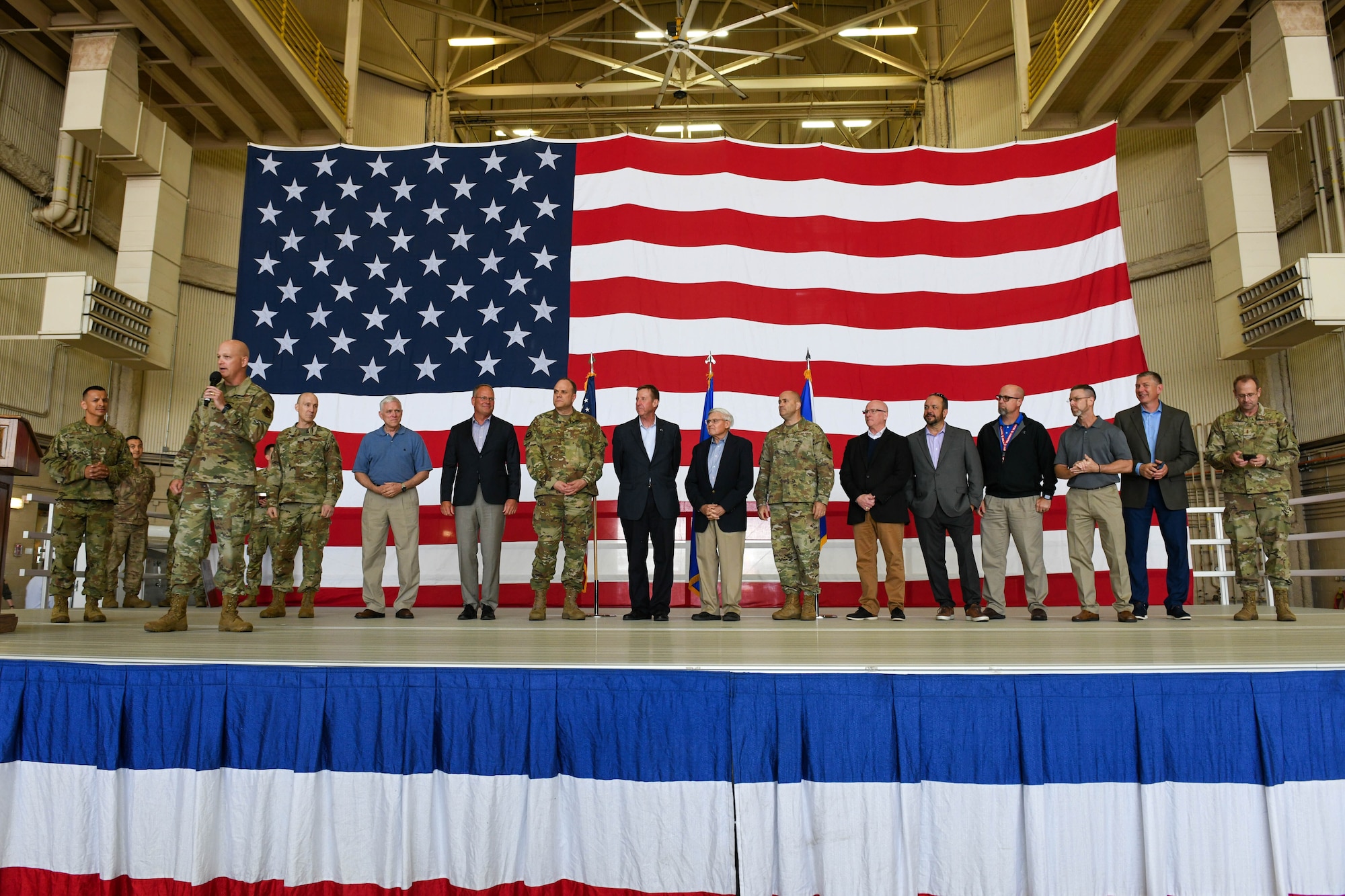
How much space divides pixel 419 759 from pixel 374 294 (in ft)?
18.5

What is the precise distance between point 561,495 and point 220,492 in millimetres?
1952

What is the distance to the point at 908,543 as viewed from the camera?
22.1 feet

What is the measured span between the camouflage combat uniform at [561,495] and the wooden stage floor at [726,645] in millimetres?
409

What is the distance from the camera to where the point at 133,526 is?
22.4 feet

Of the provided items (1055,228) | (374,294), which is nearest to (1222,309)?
(1055,228)

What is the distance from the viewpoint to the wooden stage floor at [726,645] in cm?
245

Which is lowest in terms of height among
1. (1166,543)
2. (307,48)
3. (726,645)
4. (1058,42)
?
(726,645)

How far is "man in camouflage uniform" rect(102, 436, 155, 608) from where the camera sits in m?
6.72

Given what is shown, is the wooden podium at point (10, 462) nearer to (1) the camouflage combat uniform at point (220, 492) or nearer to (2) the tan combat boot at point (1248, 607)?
(1) the camouflage combat uniform at point (220, 492)

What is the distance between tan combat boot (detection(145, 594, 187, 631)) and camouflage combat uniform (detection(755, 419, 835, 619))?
3188 millimetres

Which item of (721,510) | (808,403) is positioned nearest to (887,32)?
(808,403)

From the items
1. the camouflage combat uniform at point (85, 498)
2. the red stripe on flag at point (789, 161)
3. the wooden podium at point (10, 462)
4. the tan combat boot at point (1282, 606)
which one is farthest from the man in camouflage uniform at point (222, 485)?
the tan combat boot at point (1282, 606)

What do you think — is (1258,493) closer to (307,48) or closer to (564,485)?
(564,485)

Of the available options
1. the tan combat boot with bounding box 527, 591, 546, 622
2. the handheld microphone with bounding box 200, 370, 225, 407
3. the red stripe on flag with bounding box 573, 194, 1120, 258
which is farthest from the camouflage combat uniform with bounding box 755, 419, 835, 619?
the handheld microphone with bounding box 200, 370, 225, 407
